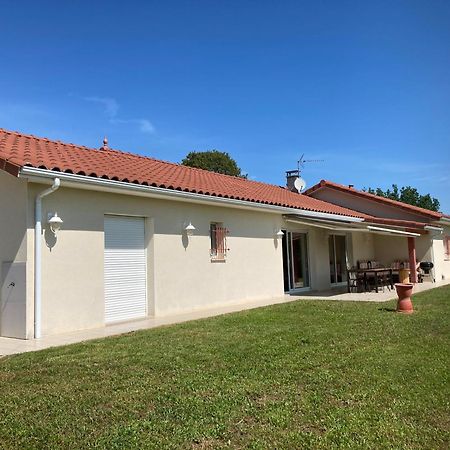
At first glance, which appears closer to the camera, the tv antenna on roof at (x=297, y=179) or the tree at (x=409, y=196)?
the tv antenna on roof at (x=297, y=179)

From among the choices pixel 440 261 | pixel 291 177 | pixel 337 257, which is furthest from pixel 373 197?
pixel 337 257

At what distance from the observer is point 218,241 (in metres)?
16.8

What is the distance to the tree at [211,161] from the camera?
61.7m

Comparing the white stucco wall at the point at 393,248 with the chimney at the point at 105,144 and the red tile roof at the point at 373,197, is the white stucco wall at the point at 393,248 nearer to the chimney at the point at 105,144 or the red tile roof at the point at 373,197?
the red tile roof at the point at 373,197

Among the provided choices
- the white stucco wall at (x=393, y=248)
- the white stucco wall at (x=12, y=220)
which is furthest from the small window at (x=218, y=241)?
the white stucco wall at (x=393, y=248)

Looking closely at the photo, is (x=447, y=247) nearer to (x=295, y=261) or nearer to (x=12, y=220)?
(x=295, y=261)

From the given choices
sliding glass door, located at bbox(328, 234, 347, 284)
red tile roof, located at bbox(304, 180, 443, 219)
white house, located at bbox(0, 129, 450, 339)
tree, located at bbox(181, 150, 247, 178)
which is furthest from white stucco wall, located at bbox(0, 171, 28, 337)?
tree, located at bbox(181, 150, 247, 178)

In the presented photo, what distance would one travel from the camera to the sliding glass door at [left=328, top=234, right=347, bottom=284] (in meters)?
24.6

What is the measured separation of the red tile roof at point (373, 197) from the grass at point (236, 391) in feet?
64.3

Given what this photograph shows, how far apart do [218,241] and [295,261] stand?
656 centimetres

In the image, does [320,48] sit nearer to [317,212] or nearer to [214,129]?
[317,212]

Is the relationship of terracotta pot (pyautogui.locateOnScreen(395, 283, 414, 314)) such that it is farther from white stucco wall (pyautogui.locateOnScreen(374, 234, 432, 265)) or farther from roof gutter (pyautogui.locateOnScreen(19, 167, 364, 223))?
white stucco wall (pyautogui.locateOnScreen(374, 234, 432, 265))

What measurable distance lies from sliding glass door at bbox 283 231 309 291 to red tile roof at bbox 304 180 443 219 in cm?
1070

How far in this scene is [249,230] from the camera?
60.1ft
